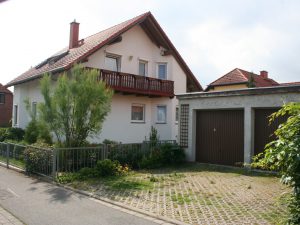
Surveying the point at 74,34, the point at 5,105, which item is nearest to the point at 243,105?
the point at 74,34

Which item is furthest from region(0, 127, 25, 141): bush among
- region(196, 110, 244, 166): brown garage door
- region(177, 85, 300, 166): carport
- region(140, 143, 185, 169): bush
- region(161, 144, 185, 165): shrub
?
region(196, 110, 244, 166): brown garage door

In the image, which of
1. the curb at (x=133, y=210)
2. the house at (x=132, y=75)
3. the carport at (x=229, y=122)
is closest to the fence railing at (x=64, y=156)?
the curb at (x=133, y=210)

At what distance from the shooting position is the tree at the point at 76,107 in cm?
1223

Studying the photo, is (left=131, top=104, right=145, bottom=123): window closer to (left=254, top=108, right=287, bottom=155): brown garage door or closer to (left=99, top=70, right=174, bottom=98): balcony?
(left=99, top=70, right=174, bottom=98): balcony

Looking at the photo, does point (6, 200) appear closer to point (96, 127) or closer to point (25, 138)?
point (96, 127)

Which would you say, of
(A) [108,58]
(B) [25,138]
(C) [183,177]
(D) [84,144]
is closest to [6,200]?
(D) [84,144]

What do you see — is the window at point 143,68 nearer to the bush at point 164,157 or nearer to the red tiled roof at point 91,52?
the red tiled roof at point 91,52

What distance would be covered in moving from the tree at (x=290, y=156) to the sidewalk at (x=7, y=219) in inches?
187

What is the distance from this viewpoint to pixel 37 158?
11.5 m

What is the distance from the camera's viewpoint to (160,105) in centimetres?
2225

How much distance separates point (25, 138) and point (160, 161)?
307 inches

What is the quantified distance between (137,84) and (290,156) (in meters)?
15.8

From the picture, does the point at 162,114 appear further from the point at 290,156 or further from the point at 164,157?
the point at 290,156

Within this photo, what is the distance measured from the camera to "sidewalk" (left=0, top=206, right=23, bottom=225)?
655 cm
